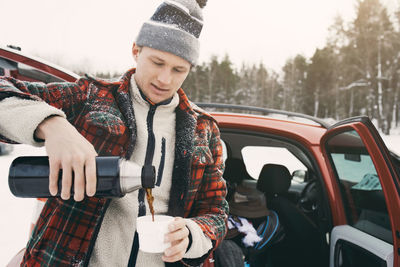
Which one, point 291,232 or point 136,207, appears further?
point 291,232

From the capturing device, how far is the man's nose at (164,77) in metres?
1.38

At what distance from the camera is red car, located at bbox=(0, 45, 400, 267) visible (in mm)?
1575

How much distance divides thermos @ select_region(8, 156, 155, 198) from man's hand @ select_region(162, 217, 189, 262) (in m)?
0.25

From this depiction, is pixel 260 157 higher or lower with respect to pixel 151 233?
higher

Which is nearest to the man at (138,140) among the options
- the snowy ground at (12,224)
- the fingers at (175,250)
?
the fingers at (175,250)

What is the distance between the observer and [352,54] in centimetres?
2228

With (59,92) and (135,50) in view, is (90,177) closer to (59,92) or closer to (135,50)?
(59,92)

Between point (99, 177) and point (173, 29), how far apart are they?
2.97 feet

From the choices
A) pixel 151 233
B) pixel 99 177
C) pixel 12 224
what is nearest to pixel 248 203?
pixel 151 233

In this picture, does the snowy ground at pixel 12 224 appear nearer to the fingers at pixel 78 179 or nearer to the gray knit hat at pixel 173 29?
the gray knit hat at pixel 173 29

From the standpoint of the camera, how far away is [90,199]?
1.20 meters

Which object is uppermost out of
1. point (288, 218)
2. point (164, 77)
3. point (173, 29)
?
point (173, 29)

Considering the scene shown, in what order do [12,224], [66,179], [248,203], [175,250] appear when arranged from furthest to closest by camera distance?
[12,224] → [248,203] → [175,250] → [66,179]

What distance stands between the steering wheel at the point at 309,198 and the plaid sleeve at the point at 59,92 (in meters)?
2.62
